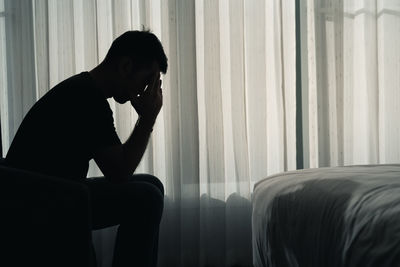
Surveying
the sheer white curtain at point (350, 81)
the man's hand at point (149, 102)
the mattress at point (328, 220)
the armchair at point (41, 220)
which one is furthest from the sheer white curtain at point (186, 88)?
the armchair at point (41, 220)

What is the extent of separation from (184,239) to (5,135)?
1.03m

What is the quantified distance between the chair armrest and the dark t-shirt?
1.01 feet

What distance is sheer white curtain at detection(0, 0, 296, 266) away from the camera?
2.12m

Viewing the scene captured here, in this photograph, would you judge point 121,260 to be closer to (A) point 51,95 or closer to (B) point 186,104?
(A) point 51,95

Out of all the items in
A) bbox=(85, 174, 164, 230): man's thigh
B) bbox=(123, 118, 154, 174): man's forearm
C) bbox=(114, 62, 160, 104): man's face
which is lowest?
bbox=(85, 174, 164, 230): man's thigh

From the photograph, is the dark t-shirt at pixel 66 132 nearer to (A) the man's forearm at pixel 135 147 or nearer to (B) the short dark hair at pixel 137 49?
(A) the man's forearm at pixel 135 147

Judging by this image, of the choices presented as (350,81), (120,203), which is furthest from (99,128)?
(350,81)

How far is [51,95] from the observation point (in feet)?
3.87

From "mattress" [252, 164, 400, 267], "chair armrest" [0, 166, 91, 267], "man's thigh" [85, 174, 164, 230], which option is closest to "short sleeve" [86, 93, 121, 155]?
"man's thigh" [85, 174, 164, 230]

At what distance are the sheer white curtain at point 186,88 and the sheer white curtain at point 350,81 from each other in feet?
0.65

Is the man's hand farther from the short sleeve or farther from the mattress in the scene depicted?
the mattress

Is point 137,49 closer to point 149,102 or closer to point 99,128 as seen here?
point 149,102

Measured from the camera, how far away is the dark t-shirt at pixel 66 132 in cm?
112

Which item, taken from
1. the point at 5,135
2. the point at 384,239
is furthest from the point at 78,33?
the point at 384,239
